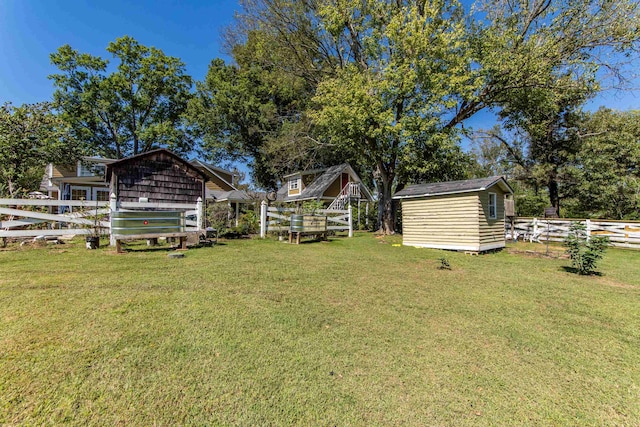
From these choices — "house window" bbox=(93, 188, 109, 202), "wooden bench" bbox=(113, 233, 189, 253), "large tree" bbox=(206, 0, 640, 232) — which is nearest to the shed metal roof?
"large tree" bbox=(206, 0, 640, 232)

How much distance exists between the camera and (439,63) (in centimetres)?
1526

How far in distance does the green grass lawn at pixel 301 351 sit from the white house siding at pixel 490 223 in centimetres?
530

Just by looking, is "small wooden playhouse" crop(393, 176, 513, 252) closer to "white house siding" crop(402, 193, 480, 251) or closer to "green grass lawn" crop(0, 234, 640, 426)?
"white house siding" crop(402, 193, 480, 251)

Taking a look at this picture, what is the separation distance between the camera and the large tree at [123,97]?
2642cm

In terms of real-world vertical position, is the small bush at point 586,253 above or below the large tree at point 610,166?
below

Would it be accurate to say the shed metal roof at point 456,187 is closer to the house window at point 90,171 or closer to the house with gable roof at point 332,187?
the house with gable roof at point 332,187

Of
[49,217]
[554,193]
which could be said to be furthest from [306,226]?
[554,193]

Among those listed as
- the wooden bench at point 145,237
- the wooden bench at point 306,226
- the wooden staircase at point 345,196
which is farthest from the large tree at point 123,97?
the wooden bench at point 145,237

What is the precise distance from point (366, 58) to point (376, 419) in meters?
19.6

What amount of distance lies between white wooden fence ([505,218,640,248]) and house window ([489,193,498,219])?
252 cm


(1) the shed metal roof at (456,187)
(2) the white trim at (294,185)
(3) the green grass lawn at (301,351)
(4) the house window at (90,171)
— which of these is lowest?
(3) the green grass lawn at (301,351)

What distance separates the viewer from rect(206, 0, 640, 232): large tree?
14.0 meters

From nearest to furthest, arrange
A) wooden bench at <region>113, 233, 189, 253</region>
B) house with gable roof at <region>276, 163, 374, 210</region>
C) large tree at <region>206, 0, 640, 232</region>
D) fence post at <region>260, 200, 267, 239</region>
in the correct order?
1. wooden bench at <region>113, 233, 189, 253</region>
2. fence post at <region>260, 200, 267, 239</region>
3. large tree at <region>206, 0, 640, 232</region>
4. house with gable roof at <region>276, 163, 374, 210</region>

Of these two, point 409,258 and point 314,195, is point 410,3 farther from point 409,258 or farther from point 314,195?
point 409,258
